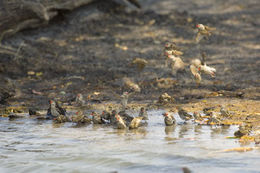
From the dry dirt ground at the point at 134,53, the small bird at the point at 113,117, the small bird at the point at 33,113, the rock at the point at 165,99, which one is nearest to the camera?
the small bird at the point at 113,117

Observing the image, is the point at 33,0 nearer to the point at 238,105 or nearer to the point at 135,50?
the point at 135,50

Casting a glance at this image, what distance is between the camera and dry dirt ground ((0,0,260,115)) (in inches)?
402

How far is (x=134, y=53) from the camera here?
511 inches

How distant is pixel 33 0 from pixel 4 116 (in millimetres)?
3933

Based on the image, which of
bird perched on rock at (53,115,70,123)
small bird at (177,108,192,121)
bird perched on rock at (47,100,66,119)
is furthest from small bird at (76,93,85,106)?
small bird at (177,108,192,121)

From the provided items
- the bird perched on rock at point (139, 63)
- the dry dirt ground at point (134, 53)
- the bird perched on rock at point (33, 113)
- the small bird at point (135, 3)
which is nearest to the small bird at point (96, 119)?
the bird perched on rock at point (33, 113)

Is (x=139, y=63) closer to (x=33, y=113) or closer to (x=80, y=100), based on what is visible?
(x=80, y=100)

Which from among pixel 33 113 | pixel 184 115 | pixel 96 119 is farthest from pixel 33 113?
pixel 184 115

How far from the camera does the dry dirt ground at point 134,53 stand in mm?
10203

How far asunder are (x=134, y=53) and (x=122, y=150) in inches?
280

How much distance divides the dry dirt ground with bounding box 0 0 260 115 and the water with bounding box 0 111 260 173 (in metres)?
1.98

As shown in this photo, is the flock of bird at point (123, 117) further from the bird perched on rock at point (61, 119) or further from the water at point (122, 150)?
the water at point (122, 150)

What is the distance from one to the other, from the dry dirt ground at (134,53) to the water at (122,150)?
78.0 inches

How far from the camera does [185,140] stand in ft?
21.0
